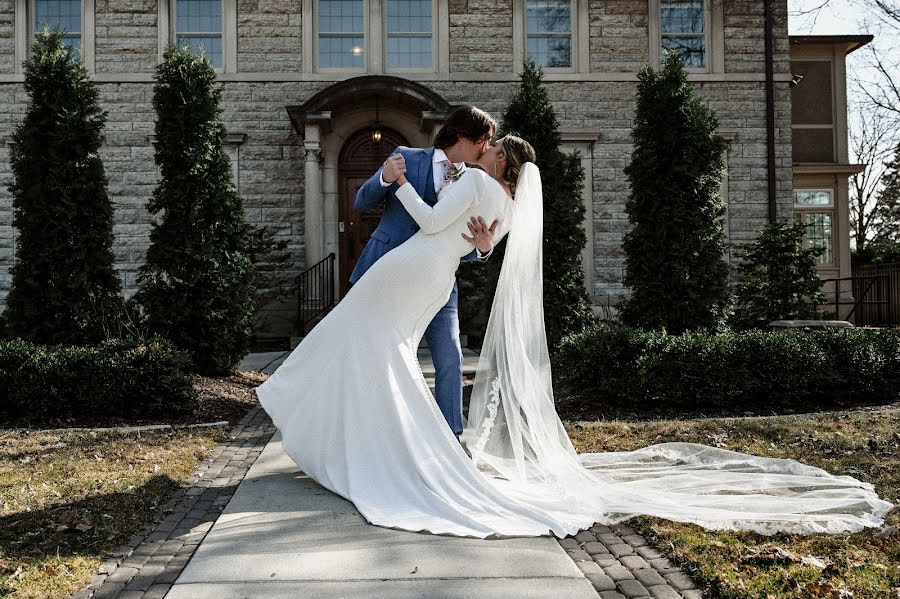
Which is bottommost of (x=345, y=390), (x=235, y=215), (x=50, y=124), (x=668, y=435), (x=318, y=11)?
(x=668, y=435)

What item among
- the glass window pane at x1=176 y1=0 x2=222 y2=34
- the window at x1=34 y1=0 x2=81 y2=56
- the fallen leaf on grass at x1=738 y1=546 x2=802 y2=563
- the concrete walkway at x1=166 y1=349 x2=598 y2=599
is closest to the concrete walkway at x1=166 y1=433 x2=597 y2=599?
the concrete walkway at x1=166 y1=349 x2=598 y2=599

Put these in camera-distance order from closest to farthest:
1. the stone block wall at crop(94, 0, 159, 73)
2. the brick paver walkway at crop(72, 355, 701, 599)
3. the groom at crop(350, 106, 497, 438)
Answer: the brick paver walkway at crop(72, 355, 701, 599), the groom at crop(350, 106, 497, 438), the stone block wall at crop(94, 0, 159, 73)

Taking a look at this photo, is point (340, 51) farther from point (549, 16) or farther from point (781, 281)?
point (781, 281)

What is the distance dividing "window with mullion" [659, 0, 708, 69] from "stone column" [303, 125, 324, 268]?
280 inches

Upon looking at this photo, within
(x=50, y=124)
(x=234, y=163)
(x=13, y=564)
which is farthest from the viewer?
(x=234, y=163)

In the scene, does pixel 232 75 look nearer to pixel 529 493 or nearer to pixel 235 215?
pixel 235 215

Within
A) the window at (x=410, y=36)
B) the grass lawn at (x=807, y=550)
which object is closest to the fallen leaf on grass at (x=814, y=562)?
the grass lawn at (x=807, y=550)

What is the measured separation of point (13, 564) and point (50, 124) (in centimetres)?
631

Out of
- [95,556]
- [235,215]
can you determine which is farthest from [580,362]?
[95,556]

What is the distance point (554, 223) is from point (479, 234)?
22.0 ft

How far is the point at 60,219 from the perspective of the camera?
798cm

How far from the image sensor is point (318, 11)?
14.9 m

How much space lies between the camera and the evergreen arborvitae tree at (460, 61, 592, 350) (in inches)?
429

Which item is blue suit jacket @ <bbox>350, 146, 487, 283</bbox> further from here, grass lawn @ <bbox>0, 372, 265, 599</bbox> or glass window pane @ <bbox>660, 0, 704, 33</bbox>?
glass window pane @ <bbox>660, 0, 704, 33</bbox>
